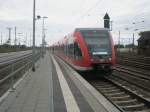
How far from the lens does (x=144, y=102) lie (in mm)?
13125

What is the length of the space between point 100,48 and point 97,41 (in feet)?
2.24

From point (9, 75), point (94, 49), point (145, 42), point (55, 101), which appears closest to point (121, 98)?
point (55, 101)

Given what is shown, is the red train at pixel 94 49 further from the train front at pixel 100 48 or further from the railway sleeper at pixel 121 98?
the railway sleeper at pixel 121 98

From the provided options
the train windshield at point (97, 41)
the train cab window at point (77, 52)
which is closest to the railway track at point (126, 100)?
the train windshield at point (97, 41)

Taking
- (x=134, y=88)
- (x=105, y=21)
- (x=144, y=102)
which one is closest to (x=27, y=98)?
(x=144, y=102)

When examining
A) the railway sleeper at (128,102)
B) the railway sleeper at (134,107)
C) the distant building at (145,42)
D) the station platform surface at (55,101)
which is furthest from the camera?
the distant building at (145,42)

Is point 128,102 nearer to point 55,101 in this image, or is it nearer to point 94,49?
point 55,101

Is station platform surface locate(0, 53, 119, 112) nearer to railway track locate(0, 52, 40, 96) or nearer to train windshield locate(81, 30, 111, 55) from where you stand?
railway track locate(0, 52, 40, 96)

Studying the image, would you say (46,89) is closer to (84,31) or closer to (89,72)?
(89,72)

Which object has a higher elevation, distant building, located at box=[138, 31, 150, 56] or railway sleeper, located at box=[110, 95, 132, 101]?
distant building, located at box=[138, 31, 150, 56]

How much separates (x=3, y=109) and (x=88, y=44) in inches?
497

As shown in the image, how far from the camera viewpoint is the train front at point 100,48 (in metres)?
21.4

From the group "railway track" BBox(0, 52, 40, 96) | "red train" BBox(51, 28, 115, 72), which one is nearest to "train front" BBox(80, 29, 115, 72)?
"red train" BBox(51, 28, 115, 72)

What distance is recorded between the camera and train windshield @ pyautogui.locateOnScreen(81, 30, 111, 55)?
21.7 metres
